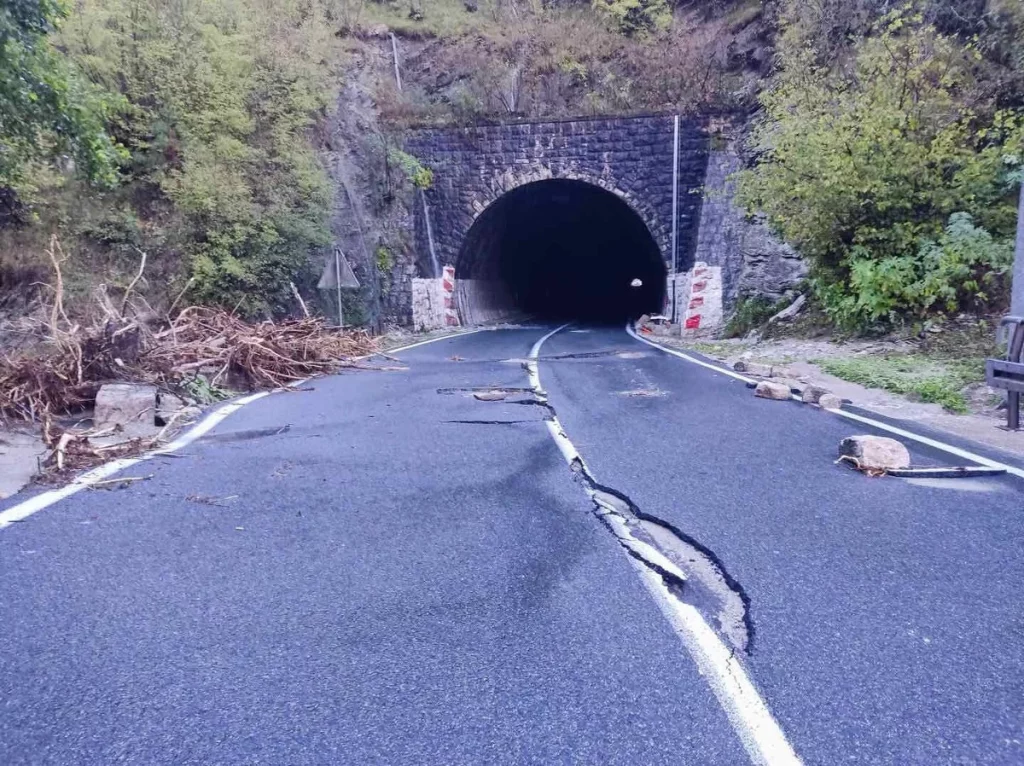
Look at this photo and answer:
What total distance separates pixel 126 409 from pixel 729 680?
21.1 feet

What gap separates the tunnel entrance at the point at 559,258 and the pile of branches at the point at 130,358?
14.5 m

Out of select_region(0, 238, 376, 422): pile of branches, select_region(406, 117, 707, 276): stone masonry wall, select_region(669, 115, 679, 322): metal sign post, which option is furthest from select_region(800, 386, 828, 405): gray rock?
select_region(669, 115, 679, 322): metal sign post

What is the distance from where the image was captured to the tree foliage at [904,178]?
1222 centimetres

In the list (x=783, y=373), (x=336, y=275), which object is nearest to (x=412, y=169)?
(x=336, y=275)

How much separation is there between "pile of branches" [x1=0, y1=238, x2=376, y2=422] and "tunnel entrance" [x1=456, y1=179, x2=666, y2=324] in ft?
47.6

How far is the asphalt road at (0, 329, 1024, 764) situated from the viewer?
7.76 ft

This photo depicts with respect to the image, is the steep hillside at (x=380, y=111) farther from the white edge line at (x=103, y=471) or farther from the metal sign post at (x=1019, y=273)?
the white edge line at (x=103, y=471)

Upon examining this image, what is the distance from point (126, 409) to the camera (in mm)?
7133

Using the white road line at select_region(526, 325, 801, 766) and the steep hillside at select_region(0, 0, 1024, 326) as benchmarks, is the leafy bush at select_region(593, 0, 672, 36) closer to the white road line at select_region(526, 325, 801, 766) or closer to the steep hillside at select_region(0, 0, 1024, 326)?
the steep hillside at select_region(0, 0, 1024, 326)

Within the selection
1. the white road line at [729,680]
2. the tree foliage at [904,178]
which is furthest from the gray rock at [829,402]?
the tree foliage at [904,178]

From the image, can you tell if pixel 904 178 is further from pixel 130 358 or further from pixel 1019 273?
pixel 130 358

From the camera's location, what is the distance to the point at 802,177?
13.9m

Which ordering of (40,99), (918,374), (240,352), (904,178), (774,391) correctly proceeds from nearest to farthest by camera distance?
(774,391)
(918,374)
(40,99)
(240,352)
(904,178)

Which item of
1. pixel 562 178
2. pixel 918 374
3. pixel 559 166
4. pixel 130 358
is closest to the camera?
pixel 130 358
